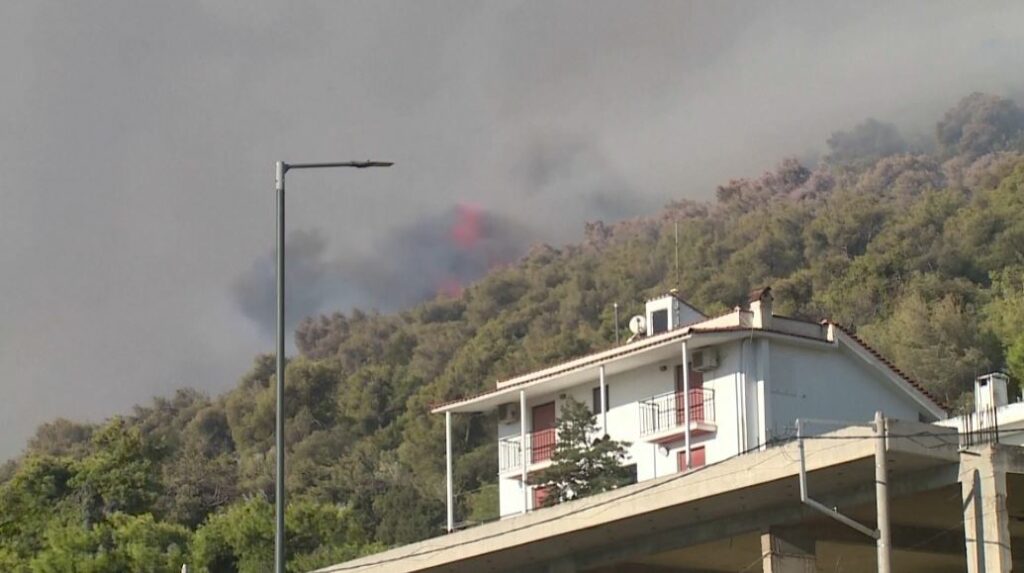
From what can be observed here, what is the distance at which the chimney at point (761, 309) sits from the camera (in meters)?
51.5

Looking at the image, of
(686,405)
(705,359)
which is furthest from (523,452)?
(686,405)

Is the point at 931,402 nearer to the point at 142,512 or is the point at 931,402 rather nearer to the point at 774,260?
the point at 142,512

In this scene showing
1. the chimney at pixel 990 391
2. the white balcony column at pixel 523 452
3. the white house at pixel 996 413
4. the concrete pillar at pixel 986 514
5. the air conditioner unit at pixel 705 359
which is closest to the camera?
the concrete pillar at pixel 986 514

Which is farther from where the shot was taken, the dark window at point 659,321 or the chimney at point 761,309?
the dark window at point 659,321

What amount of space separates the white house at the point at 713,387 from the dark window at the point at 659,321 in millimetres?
53

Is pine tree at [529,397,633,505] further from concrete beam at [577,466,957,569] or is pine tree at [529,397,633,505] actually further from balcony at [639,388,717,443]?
concrete beam at [577,466,957,569]

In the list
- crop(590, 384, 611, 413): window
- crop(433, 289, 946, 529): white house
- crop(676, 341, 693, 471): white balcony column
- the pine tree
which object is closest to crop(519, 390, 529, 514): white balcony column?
crop(433, 289, 946, 529): white house

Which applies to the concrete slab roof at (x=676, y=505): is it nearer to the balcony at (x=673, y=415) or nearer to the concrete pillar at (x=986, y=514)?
the concrete pillar at (x=986, y=514)

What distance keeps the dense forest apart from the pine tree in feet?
45.2

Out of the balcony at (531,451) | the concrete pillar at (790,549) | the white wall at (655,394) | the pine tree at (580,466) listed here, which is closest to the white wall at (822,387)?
the white wall at (655,394)

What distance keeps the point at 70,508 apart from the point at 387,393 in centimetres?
5335

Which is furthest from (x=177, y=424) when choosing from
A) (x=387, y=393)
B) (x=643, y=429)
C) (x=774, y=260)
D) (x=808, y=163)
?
(x=643, y=429)

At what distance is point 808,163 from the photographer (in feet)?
648

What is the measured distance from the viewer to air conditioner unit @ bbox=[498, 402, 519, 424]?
59.9m
